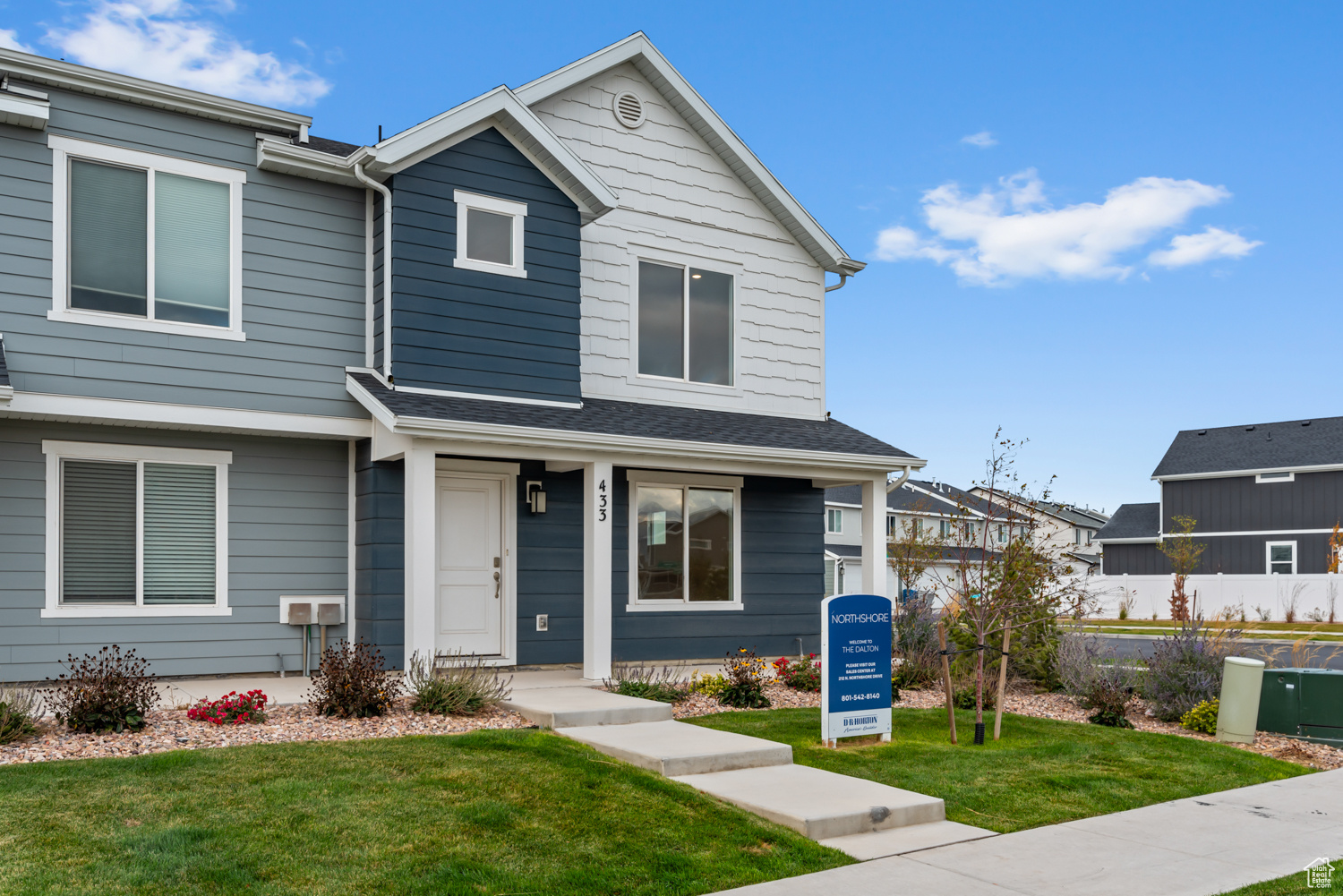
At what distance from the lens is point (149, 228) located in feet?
34.7

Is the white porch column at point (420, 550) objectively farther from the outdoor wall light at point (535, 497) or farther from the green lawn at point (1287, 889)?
the green lawn at point (1287, 889)

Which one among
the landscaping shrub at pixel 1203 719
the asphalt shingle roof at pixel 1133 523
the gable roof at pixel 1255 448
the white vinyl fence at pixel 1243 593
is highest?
the gable roof at pixel 1255 448

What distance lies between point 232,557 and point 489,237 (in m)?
4.65

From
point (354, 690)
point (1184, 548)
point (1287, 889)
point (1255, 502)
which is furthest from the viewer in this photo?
point (1255, 502)

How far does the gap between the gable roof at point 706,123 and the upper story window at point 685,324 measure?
1.45 metres

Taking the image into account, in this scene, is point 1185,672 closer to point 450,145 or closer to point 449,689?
point 449,689

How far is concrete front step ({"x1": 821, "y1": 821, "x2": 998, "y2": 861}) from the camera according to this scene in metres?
5.92

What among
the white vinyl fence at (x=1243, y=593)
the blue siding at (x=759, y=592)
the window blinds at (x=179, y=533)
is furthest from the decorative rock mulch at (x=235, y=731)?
the white vinyl fence at (x=1243, y=593)

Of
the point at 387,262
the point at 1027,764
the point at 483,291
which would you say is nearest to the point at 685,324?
the point at 483,291

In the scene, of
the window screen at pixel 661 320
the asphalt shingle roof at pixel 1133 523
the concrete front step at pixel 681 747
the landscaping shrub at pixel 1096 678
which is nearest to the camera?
the concrete front step at pixel 681 747

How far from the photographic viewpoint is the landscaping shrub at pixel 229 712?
336 inches

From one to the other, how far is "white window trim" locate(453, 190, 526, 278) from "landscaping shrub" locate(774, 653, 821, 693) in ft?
18.5

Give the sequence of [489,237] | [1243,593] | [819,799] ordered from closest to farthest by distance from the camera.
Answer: [819,799] < [489,237] < [1243,593]

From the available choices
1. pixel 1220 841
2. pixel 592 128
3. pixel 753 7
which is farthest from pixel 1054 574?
pixel 753 7
